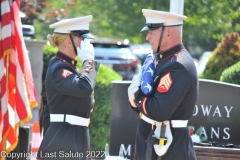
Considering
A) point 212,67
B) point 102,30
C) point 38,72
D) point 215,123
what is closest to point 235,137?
point 215,123

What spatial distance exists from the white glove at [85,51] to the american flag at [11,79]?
99cm

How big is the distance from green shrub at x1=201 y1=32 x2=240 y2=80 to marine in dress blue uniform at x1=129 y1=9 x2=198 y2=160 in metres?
4.91

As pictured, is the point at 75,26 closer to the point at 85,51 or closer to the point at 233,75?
the point at 85,51

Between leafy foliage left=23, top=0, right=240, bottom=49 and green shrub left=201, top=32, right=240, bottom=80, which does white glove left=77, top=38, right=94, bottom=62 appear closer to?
leafy foliage left=23, top=0, right=240, bottom=49

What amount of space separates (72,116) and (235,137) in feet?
7.27

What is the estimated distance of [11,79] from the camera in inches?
239

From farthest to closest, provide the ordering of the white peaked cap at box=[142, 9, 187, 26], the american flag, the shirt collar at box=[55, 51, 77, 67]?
the american flag
the shirt collar at box=[55, 51, 77, 67]
the white peaked cap at box=[142, 9, 187, 26]

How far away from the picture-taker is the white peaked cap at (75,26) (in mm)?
5227

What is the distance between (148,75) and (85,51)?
2.44 ft

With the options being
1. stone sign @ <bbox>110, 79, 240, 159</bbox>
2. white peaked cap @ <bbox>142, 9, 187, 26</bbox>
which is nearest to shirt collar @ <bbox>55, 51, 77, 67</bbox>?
white peaked cap @ <bbox>142, 9, 187, 26</bbox>

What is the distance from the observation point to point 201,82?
6629mm

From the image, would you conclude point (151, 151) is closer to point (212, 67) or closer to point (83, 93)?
point (83, 93)

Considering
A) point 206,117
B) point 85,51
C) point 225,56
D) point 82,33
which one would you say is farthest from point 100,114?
point 85,51

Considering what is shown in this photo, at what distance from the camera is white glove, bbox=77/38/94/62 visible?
16.8ft
